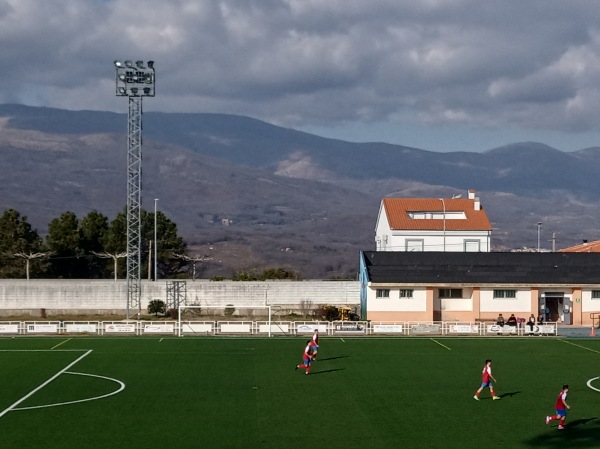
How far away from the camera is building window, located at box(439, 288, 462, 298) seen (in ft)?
248

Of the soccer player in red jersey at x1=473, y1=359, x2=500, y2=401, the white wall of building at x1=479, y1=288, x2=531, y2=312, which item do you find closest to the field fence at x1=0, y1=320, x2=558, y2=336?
the white wall of building at x1=479, y1=288, x2=531, y2=312

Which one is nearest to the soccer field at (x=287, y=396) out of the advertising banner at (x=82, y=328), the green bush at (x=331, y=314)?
the advertising banner at (x=82, y=328)

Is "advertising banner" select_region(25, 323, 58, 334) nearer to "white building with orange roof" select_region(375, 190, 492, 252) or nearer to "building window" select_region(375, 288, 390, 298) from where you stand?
"building window" select_region(375, 288, 390, 298)

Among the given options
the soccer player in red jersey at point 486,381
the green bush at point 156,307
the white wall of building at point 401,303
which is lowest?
the soccer player in red jersey at point 486,381

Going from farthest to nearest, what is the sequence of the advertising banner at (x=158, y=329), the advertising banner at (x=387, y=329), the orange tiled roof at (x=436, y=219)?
the orange tiled roof at (x=436, y=219) < the advertising banner at (x=387, y=329) < the advertising banner at (x=158, y=329)

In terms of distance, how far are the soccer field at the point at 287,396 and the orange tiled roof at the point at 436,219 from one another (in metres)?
43.9

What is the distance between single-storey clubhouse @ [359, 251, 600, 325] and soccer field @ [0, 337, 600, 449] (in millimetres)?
15540

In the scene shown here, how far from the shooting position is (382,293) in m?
74.6

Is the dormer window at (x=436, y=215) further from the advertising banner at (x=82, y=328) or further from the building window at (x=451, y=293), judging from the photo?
the advertising banner at (x=82, y=328)

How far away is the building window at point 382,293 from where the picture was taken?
2933 inches

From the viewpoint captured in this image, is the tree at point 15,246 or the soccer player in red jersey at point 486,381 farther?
the tree at point 15,246

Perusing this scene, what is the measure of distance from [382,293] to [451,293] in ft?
18.1

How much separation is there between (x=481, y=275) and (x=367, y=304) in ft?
30.4

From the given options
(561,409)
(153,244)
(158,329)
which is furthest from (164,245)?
(561,409)
